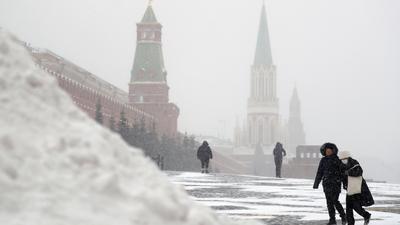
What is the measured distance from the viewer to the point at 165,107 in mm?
76625

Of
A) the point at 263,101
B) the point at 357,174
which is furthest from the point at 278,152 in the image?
the point at 263,101

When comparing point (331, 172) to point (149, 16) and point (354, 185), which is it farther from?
point (149, 16)

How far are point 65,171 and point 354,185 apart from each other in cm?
514

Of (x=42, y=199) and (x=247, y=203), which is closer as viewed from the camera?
(x=42, y=199)

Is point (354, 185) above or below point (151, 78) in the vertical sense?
below

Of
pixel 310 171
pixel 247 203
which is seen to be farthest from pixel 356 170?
pixel 310 171

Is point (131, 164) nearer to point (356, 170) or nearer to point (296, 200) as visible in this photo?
point (356, 170)

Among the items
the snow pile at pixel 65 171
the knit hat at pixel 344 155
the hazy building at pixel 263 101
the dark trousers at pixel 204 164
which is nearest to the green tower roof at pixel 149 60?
the hazy building at pixel 263 101

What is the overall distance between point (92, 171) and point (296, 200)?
931cm

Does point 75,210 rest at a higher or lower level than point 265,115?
lower

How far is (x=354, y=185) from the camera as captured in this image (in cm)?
697

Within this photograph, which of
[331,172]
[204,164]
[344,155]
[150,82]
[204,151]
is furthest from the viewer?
[150,82]

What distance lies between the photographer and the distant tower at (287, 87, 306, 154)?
539ft

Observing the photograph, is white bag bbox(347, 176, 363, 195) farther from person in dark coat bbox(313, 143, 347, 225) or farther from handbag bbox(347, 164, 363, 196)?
person in dark coat bbox(313, 143, 347, 225)
